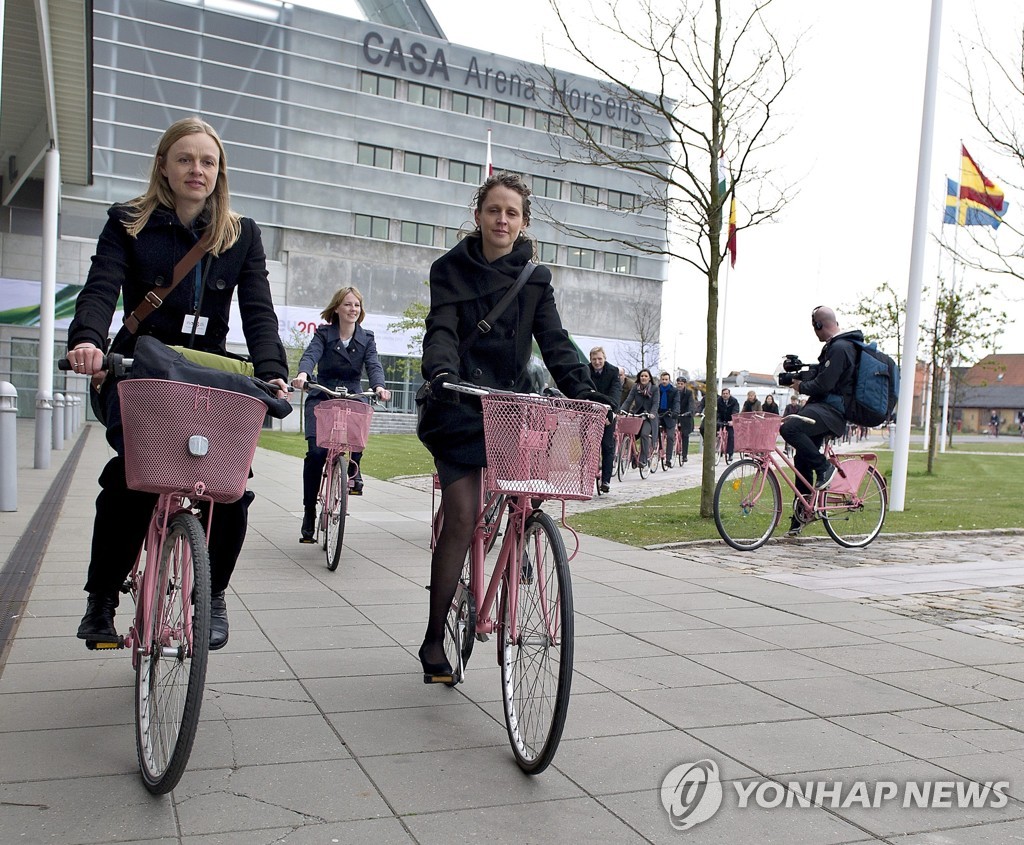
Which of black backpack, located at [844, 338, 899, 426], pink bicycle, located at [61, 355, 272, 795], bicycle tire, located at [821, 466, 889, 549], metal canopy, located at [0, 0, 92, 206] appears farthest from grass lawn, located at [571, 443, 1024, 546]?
metal canopy, located at [0, 0, 92, 206]

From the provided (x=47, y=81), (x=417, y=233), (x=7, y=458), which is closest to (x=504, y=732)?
(x=7, y=458)

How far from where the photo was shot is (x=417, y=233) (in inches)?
2068

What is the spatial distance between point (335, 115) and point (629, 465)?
33638 millimetres

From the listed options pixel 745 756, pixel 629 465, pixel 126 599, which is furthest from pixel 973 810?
pixel 629 465

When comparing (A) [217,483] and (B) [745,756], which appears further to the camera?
(B) [745,756]

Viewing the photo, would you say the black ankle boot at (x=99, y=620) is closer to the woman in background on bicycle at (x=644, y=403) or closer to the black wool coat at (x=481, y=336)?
the black wool coat at (x=481, y=336)

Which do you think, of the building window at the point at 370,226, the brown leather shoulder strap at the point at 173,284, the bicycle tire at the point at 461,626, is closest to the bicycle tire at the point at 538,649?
the bicycle tire at the point at 461,626

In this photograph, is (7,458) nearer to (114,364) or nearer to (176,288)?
(176,288)

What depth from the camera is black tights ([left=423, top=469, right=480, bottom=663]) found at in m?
4.04

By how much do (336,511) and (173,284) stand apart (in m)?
3.89

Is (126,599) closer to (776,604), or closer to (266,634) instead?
(266,634)

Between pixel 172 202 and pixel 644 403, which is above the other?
pixel 172 202

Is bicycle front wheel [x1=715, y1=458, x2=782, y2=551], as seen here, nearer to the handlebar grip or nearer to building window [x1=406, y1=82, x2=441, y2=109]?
the handlebar grip

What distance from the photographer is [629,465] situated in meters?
21.0
